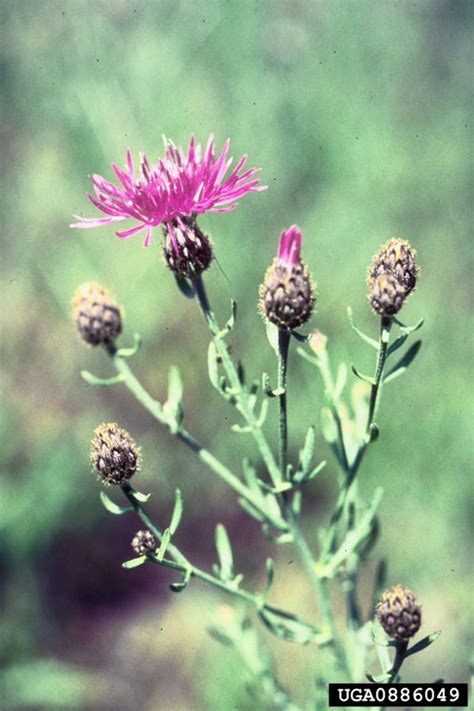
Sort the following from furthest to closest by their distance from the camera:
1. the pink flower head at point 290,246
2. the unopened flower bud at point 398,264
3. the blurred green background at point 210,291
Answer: the blurred green background at point 210,291, the unopened flower bud at point 398,264, the pink flower head at point 290,246

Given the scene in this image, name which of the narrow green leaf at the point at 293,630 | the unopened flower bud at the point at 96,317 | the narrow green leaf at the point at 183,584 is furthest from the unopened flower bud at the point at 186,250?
the narrow green leaf at the point at 293,630

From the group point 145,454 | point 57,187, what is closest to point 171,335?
point 145,454

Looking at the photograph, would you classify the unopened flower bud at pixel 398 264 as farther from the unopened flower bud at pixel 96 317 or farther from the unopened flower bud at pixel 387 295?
the unopened flower bud at pixel 96 317

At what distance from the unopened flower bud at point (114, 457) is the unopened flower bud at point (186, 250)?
1.39ft

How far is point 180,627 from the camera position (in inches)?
158

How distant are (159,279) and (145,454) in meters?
1.07

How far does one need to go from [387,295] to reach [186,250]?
18.9 inches

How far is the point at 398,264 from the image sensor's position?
66.0 inches

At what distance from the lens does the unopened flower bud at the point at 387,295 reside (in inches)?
63.8

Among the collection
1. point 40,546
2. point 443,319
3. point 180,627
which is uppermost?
point 443,319

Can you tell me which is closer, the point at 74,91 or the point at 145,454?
the point at 145,454

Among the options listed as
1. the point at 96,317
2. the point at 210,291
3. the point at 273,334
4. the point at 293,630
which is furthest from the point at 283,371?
the point at 210,291

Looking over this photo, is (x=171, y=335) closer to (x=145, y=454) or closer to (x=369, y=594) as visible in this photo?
(x=145, y=454)

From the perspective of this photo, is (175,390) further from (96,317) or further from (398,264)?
(398,264)
